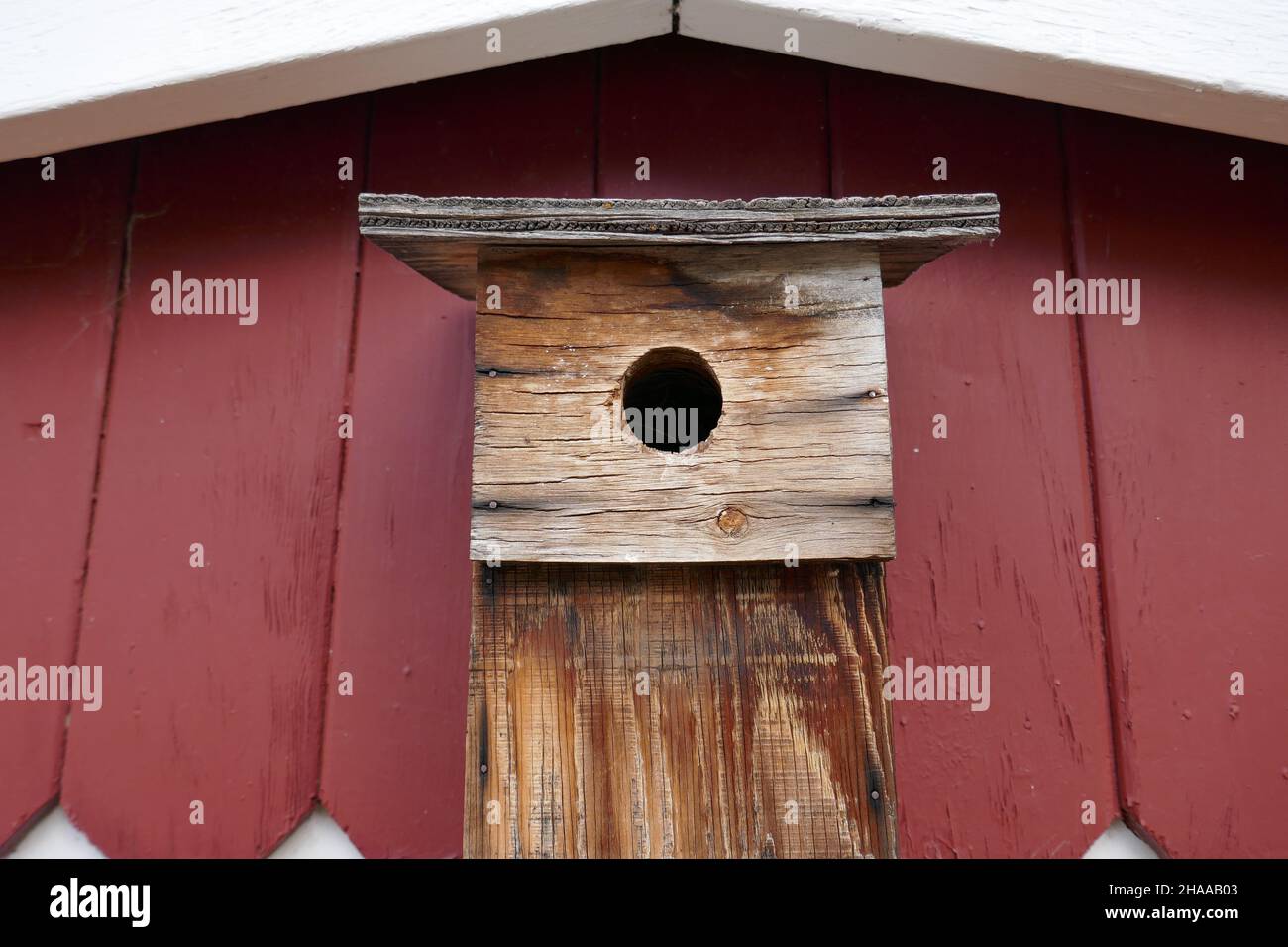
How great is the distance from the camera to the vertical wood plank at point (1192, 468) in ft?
5.15

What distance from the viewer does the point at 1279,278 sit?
1753 millimetres

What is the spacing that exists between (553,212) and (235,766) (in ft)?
3.25

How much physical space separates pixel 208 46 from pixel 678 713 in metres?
1.25

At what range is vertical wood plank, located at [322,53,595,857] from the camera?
159cm

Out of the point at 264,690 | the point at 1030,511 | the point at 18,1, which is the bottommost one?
the point at 264,690

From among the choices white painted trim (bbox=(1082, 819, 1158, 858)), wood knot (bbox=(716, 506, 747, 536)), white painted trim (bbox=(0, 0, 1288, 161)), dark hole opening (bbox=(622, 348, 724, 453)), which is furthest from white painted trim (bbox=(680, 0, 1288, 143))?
white painted trim (bbox=(1082, 819, 1158, 858))

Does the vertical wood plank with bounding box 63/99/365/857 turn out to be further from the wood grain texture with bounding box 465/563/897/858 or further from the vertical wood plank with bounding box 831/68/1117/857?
the vertical wood plank with bounding box 831/68/1117/857

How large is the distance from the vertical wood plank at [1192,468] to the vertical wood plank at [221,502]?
1299 mm

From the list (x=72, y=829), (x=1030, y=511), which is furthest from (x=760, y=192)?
(x=72, y=829)

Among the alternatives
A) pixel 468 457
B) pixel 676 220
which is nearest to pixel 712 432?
pixel 676 220

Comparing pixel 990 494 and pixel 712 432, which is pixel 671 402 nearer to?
pixel 712 432

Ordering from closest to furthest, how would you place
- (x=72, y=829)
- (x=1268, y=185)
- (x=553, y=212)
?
1. (x=553, y=212)
2. (x=72, y=829)
3. (x=1268, y=185)

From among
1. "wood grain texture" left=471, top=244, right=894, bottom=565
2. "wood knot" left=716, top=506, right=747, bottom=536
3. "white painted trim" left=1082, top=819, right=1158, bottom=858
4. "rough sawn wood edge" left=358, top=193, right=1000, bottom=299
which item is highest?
"rough sawn wood edge" left=358, top=193, right=1000, bottom=299
